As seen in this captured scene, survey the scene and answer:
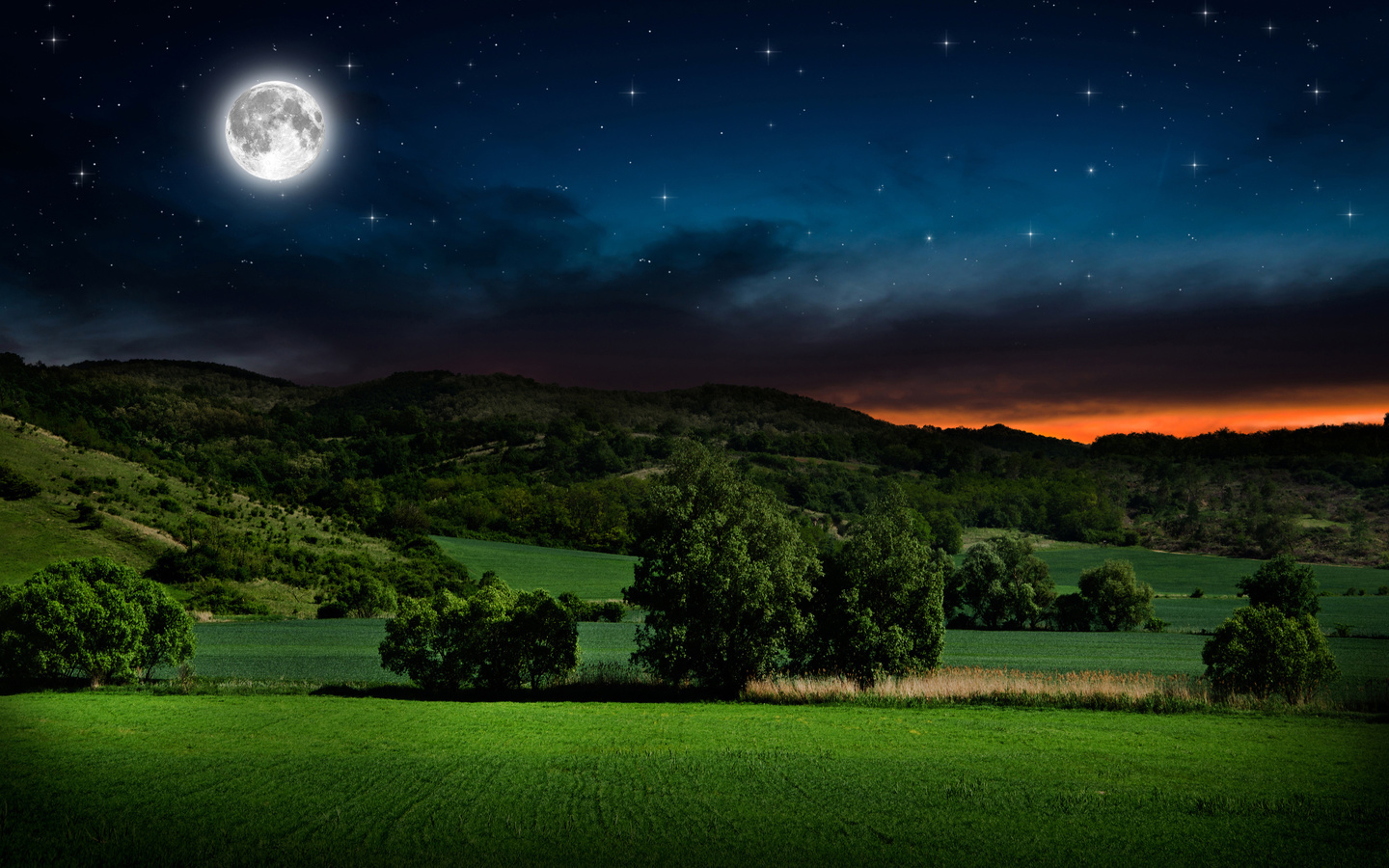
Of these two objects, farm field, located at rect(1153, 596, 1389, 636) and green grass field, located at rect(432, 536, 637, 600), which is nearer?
farm field, located at rect(1153, 596, 1389, 636)

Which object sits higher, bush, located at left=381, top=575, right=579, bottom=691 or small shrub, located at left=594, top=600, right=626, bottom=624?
bush, located at left=381, top=575, right=579, bottom=691

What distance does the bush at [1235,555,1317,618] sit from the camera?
214 feet

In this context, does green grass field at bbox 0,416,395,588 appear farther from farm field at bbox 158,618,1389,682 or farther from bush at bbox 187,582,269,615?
farm field at bbox 158,618,1389,682

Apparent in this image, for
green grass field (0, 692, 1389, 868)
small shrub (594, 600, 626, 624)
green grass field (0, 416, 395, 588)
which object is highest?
green grass field (0, 416, 395, 588)

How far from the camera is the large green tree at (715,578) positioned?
32812 mm

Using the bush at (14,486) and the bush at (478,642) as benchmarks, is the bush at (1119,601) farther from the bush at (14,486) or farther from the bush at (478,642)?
the bush at (14,486)

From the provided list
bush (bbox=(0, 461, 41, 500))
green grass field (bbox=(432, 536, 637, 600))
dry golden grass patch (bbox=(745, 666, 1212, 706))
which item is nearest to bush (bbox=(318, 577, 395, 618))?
green grass field (bbox=(432, 536, 637, 600))

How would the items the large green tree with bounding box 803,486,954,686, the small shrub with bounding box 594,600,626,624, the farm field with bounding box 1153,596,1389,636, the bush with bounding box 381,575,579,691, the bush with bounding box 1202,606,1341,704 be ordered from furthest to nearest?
the small shrub with bounding box 594,600,626,624 → the farm field with bounding box 1153,596,1389,636 → the large green tree with bounding box 803,486,954,686 → the bush with bounding box 381,575,579,691 → the bush with bounding box 1202,606,1341,704

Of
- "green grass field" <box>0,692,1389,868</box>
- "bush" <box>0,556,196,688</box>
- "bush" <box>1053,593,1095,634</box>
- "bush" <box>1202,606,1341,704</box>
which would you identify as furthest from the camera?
"bush" <box>1053,593,1095,634</box>

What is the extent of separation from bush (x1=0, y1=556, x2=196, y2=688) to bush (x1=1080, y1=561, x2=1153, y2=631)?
77118 millimetres

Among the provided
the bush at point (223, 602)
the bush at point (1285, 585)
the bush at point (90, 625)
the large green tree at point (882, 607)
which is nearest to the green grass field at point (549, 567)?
the bush at point (223, 602)

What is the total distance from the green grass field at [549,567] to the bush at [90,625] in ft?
199

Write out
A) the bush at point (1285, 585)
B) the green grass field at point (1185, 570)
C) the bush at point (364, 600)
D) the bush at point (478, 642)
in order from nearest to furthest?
the bush at point (478, 642) < the bush at point (1285, 585) < the bush at point (364, 600) < the green grass field at point (1185, 570)

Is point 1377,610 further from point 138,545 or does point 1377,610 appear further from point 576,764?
point 138,545
